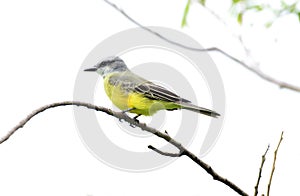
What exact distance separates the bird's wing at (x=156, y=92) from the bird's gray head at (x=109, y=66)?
1.15 metres

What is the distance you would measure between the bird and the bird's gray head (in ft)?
1.24

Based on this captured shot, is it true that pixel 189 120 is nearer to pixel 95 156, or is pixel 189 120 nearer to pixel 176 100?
pixel 176 100

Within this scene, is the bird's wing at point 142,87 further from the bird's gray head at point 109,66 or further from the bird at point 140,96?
the bird's gray head at point 109,66

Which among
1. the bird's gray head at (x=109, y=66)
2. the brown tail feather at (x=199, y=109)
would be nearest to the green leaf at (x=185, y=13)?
the brown tail feather at (x=199, y=109)

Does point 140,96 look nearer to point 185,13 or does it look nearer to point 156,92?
point 156,92

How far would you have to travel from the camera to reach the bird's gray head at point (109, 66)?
764cm

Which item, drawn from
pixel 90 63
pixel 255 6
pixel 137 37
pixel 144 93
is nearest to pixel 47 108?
pixel 255 6

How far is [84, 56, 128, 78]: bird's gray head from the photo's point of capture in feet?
25.1

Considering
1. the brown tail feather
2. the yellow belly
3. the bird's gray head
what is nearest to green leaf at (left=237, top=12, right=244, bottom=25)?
the brown tail feather

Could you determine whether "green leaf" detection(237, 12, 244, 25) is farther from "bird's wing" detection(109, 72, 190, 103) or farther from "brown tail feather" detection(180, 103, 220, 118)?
"bird's wing" detection(109, 72, 190, 103)

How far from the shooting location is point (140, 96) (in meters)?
6.37

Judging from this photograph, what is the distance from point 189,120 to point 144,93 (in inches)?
24.0

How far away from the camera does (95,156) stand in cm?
642

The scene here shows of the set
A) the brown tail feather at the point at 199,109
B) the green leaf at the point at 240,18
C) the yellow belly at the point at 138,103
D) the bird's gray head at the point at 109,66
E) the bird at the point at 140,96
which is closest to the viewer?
the green leaf at the point at 240,18
